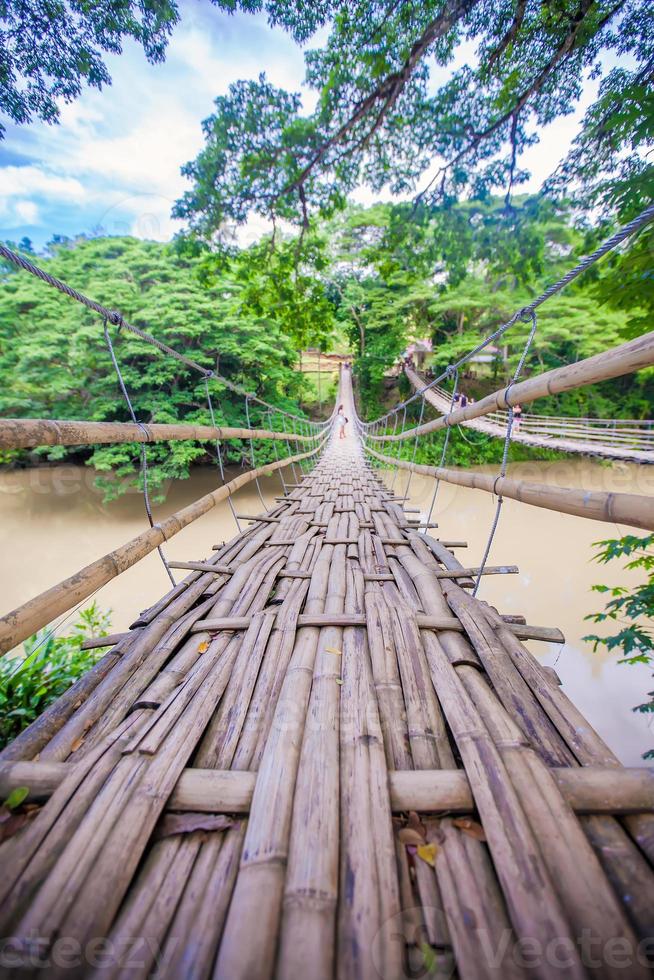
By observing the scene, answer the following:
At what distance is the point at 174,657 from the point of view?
2.68 feet

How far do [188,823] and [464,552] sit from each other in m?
7.69

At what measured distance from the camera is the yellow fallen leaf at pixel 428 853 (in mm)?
433

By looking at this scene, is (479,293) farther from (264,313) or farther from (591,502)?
(591,502)

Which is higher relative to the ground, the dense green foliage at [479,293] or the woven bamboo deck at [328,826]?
the dense green foliage at [479,293]

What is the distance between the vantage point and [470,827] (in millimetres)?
461

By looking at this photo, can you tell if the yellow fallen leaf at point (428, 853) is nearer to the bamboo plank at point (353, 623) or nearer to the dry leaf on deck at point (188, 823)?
the dry leaf on deck at point (188, 823)

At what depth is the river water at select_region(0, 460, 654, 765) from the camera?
436cm

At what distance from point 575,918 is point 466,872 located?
10 centimetres

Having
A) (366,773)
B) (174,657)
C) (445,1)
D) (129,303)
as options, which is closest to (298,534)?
(174,657)

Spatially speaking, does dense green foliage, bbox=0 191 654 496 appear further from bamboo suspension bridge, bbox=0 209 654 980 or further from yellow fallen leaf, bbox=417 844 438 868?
yellow fallen leaf, bbox=417 844 438 868

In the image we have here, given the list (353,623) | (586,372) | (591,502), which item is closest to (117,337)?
(353,623)

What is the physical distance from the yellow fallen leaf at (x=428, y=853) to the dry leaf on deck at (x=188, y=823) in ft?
0.79

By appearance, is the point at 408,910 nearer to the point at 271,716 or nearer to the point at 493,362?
the point at 271,716

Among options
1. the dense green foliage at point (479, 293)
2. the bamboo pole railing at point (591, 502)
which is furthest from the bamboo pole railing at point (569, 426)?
the bamboo pole railing at point (591, 502)
